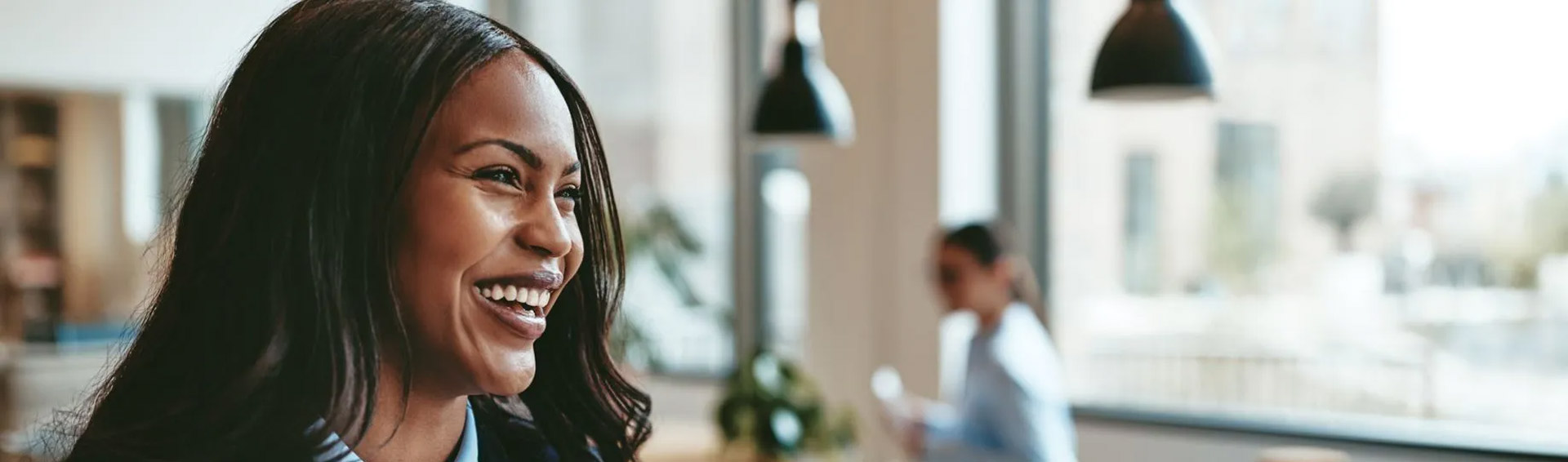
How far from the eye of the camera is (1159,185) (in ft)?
15.7

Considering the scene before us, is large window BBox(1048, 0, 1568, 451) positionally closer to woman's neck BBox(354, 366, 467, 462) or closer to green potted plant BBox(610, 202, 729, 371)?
green potted plant BBox(610, 202, 729, 371)

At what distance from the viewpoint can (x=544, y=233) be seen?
713 millimetres

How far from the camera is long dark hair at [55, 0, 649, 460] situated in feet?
2.15

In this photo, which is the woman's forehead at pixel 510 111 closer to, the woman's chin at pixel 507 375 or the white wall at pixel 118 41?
the woman's chin at pixel 507 375

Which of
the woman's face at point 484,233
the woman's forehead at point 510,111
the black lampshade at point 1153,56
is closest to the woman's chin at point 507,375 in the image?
the woman's face at point 484,233

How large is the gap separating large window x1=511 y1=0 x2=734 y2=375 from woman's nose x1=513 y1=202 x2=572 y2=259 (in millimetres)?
5548

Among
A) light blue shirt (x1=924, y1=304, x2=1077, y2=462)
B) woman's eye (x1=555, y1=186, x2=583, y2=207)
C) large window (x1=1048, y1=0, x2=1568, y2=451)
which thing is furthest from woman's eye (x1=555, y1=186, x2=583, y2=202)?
large window (x1=1048, y1=0, x2=1568, y2=451)

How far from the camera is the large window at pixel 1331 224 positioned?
407 centimetres

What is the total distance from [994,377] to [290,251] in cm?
285

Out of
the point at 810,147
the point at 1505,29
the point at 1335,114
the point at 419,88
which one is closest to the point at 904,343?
the point at 810,147

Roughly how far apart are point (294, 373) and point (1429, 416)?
422 centimetres

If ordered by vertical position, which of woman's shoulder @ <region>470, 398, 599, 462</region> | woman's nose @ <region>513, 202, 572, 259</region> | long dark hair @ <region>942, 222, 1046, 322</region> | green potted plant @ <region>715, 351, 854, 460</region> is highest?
woman's nose @ <region>513, 202, 572, 259</region>

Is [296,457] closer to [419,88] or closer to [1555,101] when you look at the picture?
[419,88]

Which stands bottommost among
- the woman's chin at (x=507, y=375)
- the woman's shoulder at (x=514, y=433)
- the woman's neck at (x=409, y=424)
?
the woman's shoulder at (x=514, y=433)
